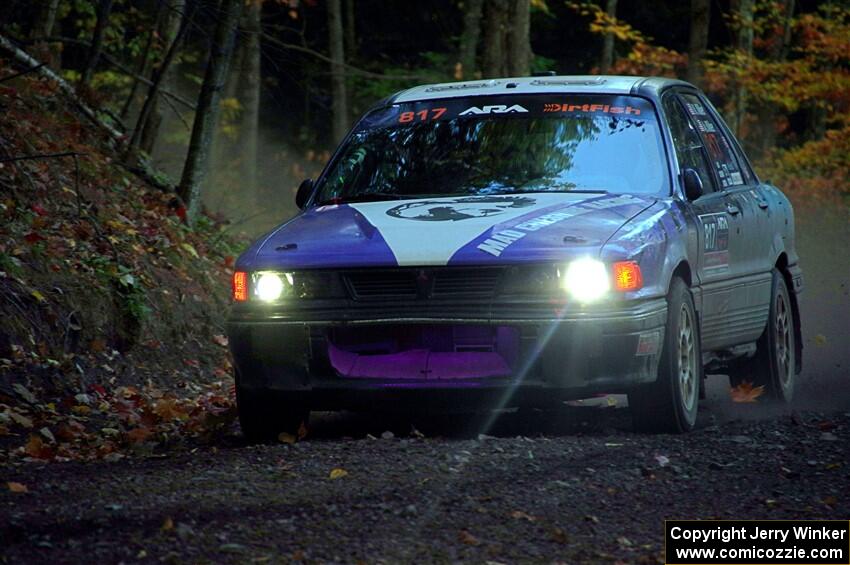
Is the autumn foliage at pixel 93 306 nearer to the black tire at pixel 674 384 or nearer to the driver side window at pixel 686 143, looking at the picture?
the black tire at pixel 674 384

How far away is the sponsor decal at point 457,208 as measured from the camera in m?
7.34

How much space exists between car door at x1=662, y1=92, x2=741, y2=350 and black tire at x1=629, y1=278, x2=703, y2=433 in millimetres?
423

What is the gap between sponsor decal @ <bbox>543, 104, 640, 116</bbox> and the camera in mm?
8445

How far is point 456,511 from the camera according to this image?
215 inches

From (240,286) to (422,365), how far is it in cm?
100

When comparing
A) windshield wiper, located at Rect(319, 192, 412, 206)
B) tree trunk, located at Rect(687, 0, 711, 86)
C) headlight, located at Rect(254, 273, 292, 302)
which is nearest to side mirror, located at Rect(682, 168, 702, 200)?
windshield wiper, located at Rect(319, 192, 412, 206)

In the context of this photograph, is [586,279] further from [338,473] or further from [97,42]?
[97,42]

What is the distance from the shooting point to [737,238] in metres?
8.91

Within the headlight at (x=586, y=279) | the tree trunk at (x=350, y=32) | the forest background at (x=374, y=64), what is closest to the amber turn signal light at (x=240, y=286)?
the headlight at (x=586, y=279)

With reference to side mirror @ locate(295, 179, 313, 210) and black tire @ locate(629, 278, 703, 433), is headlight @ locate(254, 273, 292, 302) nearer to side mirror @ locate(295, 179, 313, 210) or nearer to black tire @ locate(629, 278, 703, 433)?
side mirror @ locate(295, 179, 313, 210)

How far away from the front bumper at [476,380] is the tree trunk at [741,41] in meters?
19.4

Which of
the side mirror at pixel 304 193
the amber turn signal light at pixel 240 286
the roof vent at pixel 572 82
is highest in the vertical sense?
the roof vent at pixel 572 82

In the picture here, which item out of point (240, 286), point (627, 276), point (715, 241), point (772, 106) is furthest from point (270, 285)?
point (772, 106)

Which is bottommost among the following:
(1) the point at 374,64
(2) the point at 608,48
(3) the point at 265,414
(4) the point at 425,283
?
(1) the point at 374,64
